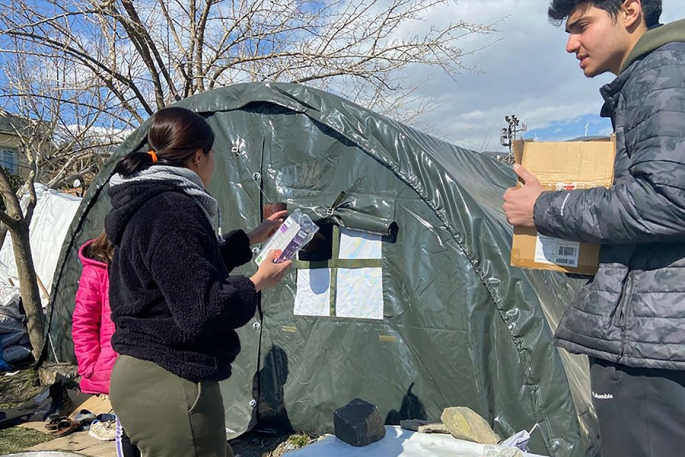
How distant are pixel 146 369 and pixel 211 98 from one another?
108 inches

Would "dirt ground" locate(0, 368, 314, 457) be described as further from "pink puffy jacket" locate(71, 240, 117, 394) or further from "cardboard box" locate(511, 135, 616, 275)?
"cardboard box" locate(511, 135, 616, 275)

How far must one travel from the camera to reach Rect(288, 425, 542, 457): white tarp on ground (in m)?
2.54

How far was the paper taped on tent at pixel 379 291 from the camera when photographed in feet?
10.0

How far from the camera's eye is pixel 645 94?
143 centimetres

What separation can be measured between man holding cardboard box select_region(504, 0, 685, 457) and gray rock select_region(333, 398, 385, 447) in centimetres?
129

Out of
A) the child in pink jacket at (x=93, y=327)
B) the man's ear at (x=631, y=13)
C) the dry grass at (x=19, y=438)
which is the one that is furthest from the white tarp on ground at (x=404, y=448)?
the dry grass at (x=19, y=438)

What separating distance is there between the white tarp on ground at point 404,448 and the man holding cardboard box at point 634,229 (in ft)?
→ 3.53

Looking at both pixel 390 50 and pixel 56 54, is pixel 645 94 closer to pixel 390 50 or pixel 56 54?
pixel 390 50

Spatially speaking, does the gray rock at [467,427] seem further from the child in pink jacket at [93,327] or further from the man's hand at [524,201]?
the child in pink jacket at [93,327]

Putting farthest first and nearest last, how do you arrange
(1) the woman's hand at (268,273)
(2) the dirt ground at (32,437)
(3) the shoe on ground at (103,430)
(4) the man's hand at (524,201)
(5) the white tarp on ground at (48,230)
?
1. (5) the white tarp on ground at (48,230)
2. (3) the shoe on ground at (103,430)
3. (2) the dirt ground at (32,437)
4. (1) the woman's hand at (268,273)
5. (4) the man's hand at (524,201)

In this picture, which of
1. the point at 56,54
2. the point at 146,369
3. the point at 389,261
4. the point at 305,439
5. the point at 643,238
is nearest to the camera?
the point at 643,238

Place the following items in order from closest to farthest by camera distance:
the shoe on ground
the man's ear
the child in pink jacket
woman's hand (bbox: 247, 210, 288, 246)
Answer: the man's ear, woman's hand (bbox: 247, 210, 288, 246), the child in pink jacket, the shoe on ground

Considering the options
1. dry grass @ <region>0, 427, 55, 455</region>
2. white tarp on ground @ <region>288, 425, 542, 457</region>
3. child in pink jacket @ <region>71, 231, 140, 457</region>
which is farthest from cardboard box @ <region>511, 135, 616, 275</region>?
dry grass @ <region>0, 427, 55, 455</region>

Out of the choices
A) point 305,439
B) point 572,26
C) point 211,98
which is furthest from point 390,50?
point 572,26
